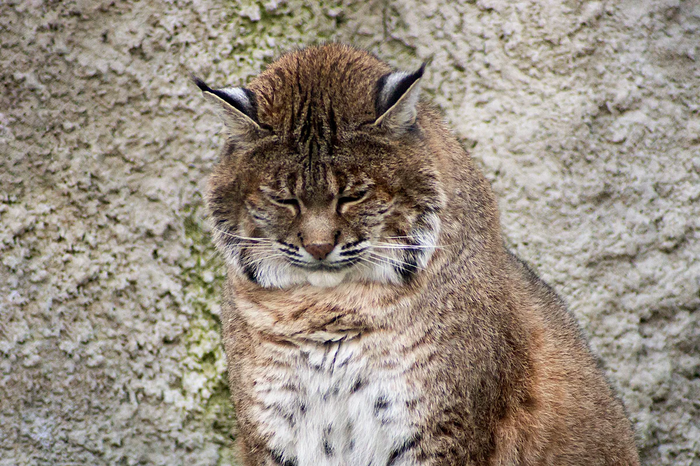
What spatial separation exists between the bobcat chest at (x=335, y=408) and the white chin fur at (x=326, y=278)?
224mm

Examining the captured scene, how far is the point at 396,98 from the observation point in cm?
264

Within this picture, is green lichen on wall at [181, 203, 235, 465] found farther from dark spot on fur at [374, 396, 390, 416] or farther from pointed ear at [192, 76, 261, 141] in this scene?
dark spot on fur at [374, 396, 390, 416]

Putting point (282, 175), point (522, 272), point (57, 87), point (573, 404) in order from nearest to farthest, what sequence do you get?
point (282, 175), point (573, 404), point (522, 272), point (57, 87)

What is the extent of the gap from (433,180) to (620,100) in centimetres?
187

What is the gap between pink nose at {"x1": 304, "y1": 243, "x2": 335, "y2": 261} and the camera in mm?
2611

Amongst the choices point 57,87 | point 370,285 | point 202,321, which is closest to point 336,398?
point 370,285

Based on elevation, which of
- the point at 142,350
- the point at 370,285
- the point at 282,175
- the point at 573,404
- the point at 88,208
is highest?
the point at 282,175

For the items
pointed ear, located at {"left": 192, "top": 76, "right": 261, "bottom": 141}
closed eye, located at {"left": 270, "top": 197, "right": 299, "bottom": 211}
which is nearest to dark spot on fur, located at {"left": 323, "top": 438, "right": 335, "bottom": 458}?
closed eye, located at {"left": 270, "top": 197, "right": 299, "bottom": 211}

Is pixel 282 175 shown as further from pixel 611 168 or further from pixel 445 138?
pixel 611 168

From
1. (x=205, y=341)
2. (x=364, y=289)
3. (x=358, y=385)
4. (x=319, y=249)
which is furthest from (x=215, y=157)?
(x=358, y=385)

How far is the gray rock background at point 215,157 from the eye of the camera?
3.94 m

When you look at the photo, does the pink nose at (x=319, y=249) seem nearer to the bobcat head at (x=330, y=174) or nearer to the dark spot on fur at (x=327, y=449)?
the bobcat head at (x=330, y=174)

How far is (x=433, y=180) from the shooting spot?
2.78m

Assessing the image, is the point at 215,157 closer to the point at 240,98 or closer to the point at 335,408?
the point at 240,98
